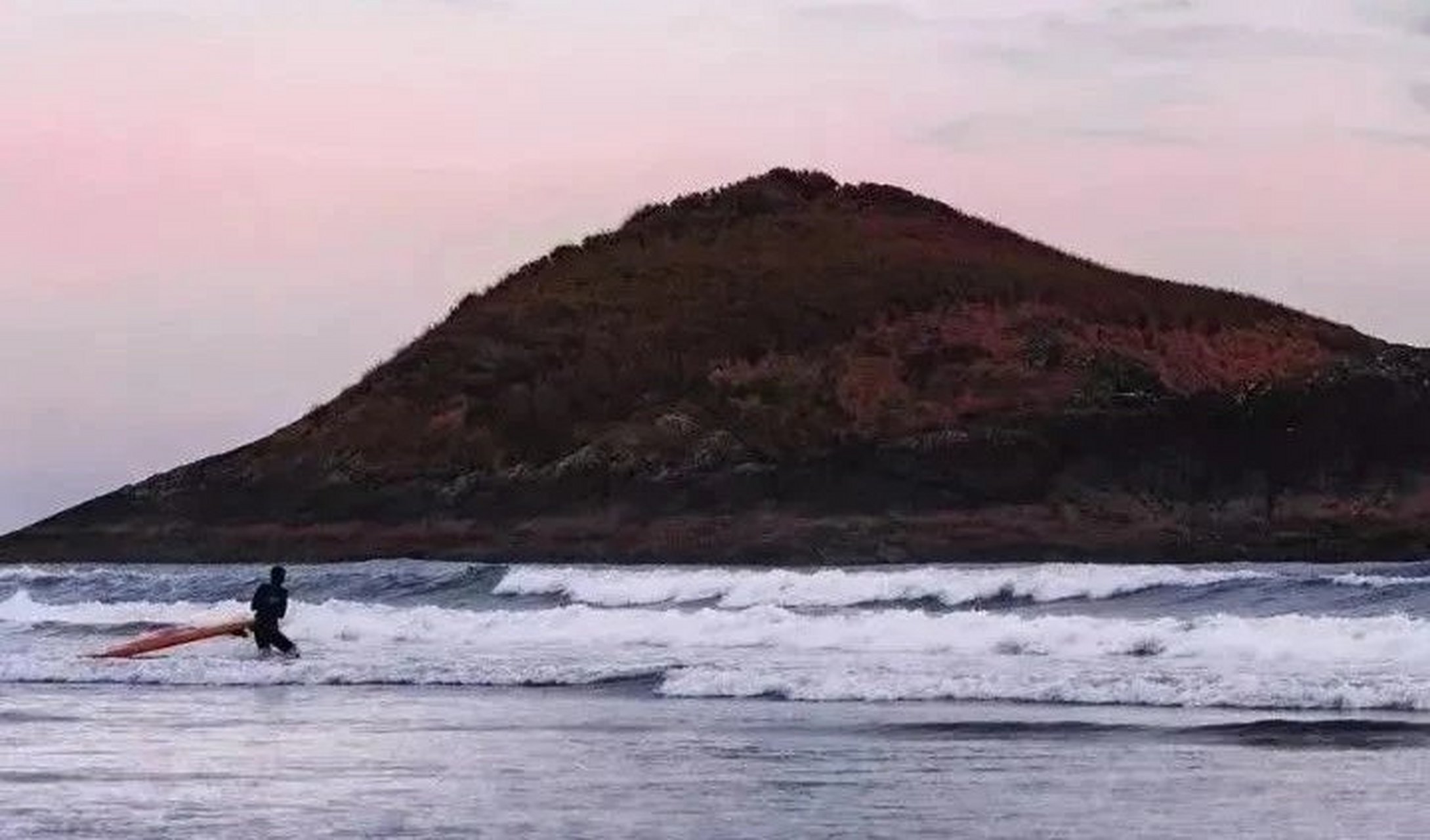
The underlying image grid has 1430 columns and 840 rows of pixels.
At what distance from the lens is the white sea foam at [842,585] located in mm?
→ 40906

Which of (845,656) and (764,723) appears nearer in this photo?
(764,723)

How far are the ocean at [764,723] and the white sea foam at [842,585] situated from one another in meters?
0.32

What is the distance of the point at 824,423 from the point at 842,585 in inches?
1034

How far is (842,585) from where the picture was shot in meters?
44.4

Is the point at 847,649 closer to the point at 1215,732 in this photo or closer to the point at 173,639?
the point at 173,639

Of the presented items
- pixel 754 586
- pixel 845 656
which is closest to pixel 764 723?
pixel 845 656

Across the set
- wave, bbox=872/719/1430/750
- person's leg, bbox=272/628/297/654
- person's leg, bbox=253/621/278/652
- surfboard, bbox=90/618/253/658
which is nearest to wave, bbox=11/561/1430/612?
person's leg, bbox=272/628/297/654

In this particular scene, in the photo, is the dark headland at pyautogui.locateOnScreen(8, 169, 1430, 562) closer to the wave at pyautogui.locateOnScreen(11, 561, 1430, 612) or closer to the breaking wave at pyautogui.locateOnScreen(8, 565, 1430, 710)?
the wave at pyautogui.locateOnScreen(11, 561, 1430, 612)

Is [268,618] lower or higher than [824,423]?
lower

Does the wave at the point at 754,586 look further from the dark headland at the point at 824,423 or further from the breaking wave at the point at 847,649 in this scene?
the dark headland at the point at 824,423

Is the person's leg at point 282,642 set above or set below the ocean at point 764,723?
above

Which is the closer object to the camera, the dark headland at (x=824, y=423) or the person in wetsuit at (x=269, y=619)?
the person in wetsuit at (x=269, y=619)

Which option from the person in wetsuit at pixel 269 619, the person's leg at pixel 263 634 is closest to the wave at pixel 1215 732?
the person in wetsuit at pixel 269 619

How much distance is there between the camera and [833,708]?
22859mm
